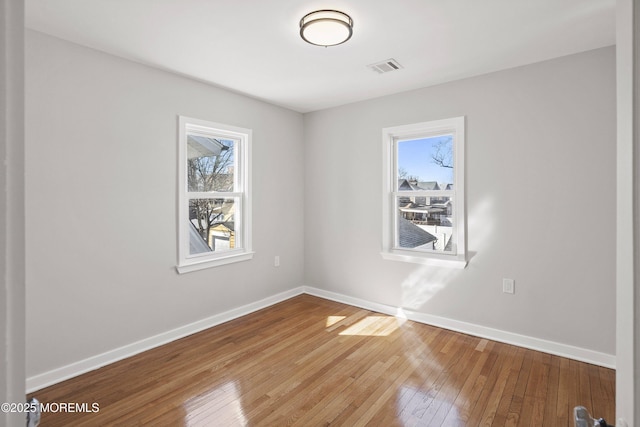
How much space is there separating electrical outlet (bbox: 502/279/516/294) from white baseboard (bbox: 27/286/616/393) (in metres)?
0.39

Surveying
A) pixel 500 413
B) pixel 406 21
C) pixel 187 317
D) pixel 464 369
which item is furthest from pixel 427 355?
pixel 406 21

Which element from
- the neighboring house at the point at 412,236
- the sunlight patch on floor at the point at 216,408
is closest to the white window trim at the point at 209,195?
the sunlight patch on floor at the point at 216,408

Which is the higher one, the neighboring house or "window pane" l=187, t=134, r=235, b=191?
"window pane" l=187, t=134, r=235, b=191

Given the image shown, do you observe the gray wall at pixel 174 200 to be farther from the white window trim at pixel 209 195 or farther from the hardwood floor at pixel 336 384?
the hardwood floor at pixel 336 384

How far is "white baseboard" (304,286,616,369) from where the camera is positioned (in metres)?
2.76

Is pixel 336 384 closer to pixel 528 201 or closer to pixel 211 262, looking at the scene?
pixel 211 262

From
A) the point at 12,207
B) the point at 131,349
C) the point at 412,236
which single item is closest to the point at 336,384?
the point at 131,349

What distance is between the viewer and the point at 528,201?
119 inches

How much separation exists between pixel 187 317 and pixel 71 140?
1.88m

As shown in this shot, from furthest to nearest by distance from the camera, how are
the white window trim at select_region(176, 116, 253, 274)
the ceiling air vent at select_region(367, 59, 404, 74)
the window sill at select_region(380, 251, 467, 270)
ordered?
the window sill at select_region(380, 251, 467, 270), the white window trim at select_region(176, 116, 253, 274), the ceiling air vent at select_region(367, 59, 404, 74)

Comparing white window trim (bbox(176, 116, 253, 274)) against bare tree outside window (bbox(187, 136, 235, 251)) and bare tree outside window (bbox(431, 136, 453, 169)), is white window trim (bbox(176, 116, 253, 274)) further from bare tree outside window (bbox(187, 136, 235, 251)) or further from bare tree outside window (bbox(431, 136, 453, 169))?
bare tree outside window (bbox(431, 136, 453, 169))

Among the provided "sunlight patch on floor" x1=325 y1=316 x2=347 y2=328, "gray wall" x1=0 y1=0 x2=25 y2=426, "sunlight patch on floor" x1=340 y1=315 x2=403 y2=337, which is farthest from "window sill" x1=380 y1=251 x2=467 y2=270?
"gray wall" x1=0 y1=0 x2=25 y2=426

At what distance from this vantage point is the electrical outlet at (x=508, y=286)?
3117 millimetres

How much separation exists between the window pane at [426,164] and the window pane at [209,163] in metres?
1.97
